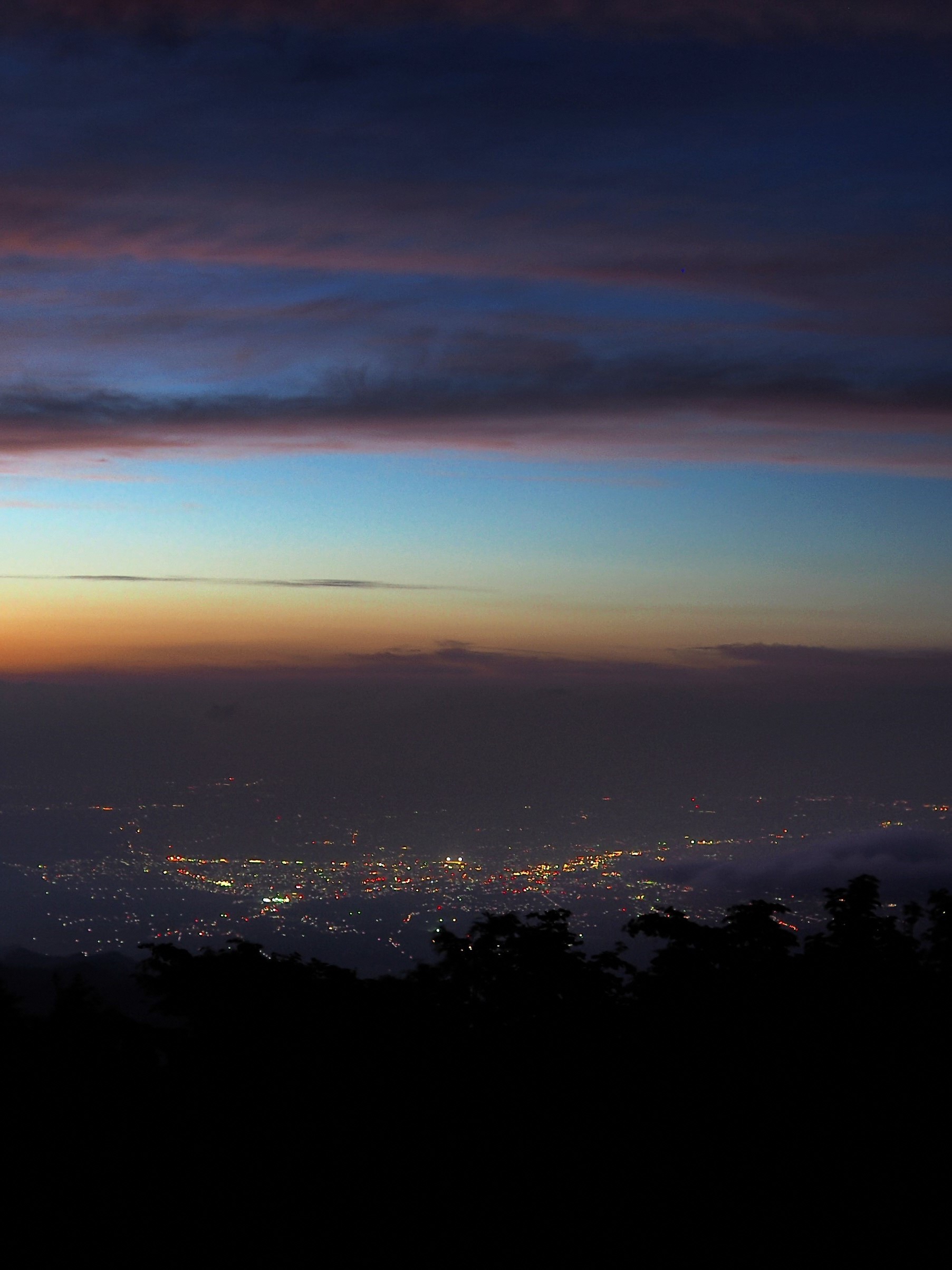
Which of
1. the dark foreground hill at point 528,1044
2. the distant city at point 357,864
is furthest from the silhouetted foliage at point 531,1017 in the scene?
the distant city at point 357,864

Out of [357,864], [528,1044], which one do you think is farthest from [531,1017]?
[357,864]

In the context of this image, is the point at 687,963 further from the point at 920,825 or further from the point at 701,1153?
the point at 920,825

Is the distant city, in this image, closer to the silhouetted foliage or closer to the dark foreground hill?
the silhouetted foliage

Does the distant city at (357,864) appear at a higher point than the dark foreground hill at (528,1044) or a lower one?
lower

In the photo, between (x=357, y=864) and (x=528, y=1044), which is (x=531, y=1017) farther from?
(x=357, y=864)

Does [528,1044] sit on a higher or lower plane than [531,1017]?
higher

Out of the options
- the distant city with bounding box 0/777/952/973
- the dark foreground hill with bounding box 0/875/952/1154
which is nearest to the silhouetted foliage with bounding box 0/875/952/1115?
the dark foreground hill with bounding box 0/875/952/1154

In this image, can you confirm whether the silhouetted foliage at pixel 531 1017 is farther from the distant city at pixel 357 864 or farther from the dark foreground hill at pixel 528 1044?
the distant city at pixel 357 864

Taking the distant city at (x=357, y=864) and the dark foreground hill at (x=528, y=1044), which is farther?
the distant city at (x=357, y=864)
